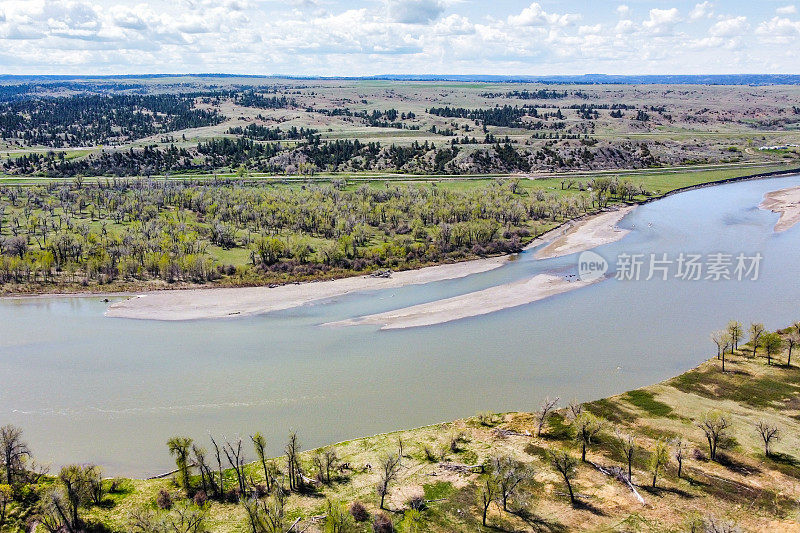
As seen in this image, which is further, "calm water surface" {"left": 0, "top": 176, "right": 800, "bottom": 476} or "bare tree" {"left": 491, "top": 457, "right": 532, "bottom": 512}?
"calm water surface" {"left": 0, "top": 176, "right": 800, "bottom": 476}

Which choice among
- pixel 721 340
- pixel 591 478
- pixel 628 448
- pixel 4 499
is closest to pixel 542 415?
pixel 591 478

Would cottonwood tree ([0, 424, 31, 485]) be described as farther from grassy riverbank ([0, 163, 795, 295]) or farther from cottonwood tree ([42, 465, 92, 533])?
grassy riverbank ([0, 163, 795, 295])

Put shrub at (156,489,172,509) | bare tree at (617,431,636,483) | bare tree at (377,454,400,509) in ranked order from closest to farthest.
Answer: bare tree at (377,454,400,509), shrub at (156,489,172,509), bare tree at (617,431,636,483)

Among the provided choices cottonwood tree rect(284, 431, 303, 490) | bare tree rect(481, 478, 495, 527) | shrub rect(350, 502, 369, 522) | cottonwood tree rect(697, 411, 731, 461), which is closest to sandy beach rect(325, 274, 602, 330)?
cottonwood tree rect(284, 431, 303, 490)

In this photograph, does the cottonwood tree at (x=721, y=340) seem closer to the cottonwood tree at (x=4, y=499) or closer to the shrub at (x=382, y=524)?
the shrub at (x=382, y=524)

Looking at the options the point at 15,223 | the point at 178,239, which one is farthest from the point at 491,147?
the point at 15,223

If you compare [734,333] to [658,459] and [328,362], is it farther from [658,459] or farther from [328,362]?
[328,362]

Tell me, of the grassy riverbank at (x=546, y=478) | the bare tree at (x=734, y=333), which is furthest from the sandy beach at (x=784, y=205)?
the grassy riverbank at (x=546, y=478)

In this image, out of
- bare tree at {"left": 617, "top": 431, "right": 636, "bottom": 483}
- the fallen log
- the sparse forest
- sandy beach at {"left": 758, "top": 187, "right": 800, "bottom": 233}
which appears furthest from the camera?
sandy beach at {"left": 758, "top": 187, "right": 800, "bottom": 233}
